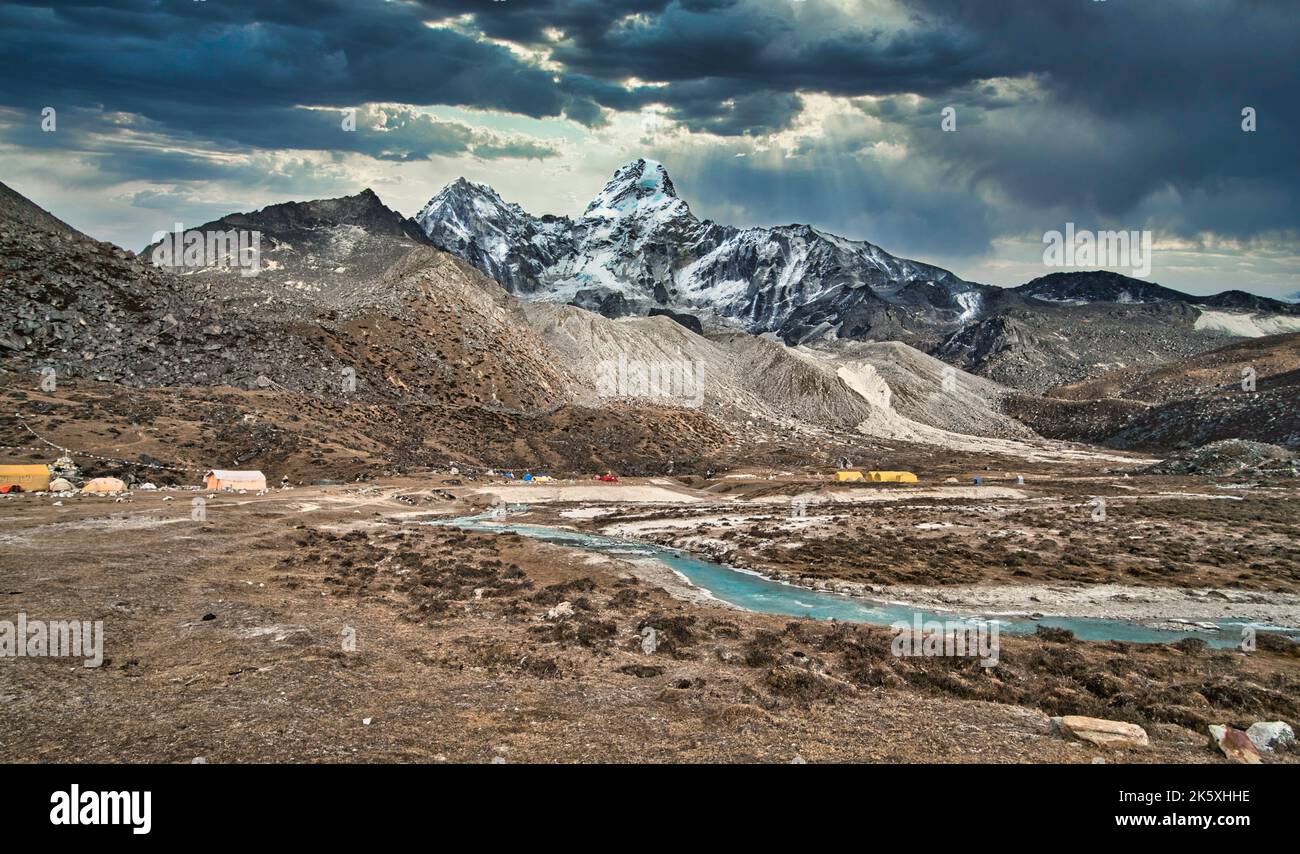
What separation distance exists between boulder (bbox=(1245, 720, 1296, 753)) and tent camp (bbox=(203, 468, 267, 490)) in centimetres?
5752

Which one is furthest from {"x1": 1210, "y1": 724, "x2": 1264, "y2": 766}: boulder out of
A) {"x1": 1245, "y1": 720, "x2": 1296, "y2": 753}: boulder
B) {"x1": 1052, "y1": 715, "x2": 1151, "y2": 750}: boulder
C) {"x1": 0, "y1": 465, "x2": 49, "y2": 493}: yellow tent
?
{"x1": 0, "y1": 465, "x2": 49, "y2": 493}: yellow tent

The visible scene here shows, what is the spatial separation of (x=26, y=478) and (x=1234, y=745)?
60182mm

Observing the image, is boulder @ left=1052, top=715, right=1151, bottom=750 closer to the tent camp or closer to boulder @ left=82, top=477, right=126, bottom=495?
boulder @ left=82, top=477, right=126, bottom=495

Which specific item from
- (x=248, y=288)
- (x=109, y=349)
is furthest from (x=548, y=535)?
(x=248, y=288)

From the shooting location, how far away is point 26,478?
4575 centimetres

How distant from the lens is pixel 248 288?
425 feet

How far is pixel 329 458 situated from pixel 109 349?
31505 millimetres

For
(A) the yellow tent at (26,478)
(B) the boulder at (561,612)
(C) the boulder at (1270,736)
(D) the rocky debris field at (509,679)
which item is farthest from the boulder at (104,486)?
(C) the boulder at (1270,736)

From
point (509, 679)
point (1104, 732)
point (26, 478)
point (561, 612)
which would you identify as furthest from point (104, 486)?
point (1104, 732)

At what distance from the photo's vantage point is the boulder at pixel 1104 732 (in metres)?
14.0

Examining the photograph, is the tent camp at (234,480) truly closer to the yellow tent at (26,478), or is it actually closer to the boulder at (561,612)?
the yellow tent at (26,478)
